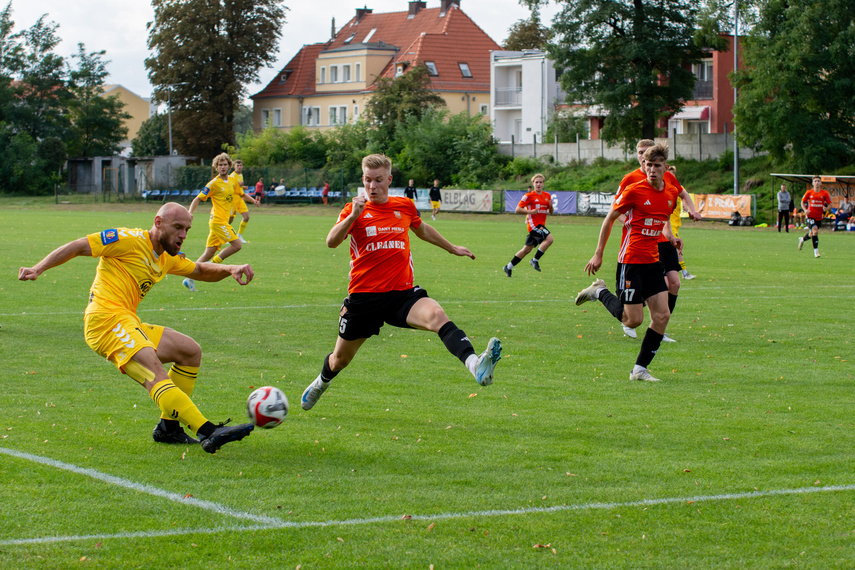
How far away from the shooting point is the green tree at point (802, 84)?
129 ft

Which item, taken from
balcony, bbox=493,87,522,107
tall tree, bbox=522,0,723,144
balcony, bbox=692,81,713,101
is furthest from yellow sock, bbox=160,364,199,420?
balcony, bbox=493,87,522,107

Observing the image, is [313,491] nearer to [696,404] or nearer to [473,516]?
[473,516]

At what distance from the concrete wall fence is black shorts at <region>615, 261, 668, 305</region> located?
35885mm

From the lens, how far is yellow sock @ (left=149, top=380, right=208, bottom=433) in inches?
224

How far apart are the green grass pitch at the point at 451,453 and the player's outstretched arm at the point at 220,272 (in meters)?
1.08

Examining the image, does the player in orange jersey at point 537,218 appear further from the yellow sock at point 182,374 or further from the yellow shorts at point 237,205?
the yellow sock at point 182,374

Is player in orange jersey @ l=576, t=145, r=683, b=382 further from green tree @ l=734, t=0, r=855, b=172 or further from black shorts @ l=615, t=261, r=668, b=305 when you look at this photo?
green tree @ l=734, t=0, r=855, b=172

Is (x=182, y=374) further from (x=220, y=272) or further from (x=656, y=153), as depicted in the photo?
(x=656, y=153)

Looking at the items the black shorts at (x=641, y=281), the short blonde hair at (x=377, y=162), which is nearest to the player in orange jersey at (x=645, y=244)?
the black shorts at (x=641, y=281)

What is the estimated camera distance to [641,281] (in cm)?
876

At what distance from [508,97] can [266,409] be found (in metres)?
68.5

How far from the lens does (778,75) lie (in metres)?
39.5

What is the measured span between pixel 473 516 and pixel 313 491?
0.96 metres

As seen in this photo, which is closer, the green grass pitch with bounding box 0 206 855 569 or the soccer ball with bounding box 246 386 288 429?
the green grass pitch with bounding box 0 206 855 569
